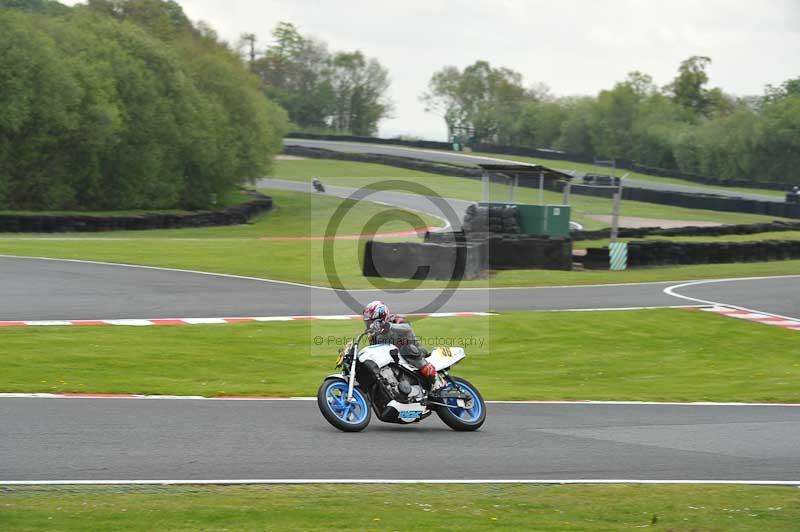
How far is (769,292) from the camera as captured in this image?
83.8 ft

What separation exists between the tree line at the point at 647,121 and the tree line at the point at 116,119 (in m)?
40.8

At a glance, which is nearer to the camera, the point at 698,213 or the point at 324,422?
the point at 324,422

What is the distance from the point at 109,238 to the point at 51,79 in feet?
39.6

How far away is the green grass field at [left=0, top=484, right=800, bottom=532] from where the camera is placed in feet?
22.5

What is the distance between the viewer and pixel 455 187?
59.7m

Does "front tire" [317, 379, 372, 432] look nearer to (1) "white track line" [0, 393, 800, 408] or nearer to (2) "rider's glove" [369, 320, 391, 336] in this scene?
(2) "rider's glove" [369, 320, 391, 336]

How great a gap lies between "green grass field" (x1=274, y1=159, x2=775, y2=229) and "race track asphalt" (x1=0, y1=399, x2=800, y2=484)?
2598 centimetres

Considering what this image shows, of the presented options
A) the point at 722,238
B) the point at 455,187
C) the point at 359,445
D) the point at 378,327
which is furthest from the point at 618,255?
the point at 455,187

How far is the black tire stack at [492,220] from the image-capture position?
3114 cm

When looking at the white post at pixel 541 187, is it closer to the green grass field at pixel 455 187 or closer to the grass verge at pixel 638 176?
the green grass field at pixel 455 187

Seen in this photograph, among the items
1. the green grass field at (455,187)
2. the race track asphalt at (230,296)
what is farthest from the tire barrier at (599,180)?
the race track asphalt at (230,296)

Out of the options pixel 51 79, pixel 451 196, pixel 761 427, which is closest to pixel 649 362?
pixel 761 427

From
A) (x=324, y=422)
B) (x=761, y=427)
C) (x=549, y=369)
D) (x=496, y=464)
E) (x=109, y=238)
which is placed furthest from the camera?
(x=109, y=238)

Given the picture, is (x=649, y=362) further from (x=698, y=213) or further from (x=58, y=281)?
(x=698, y=213)
